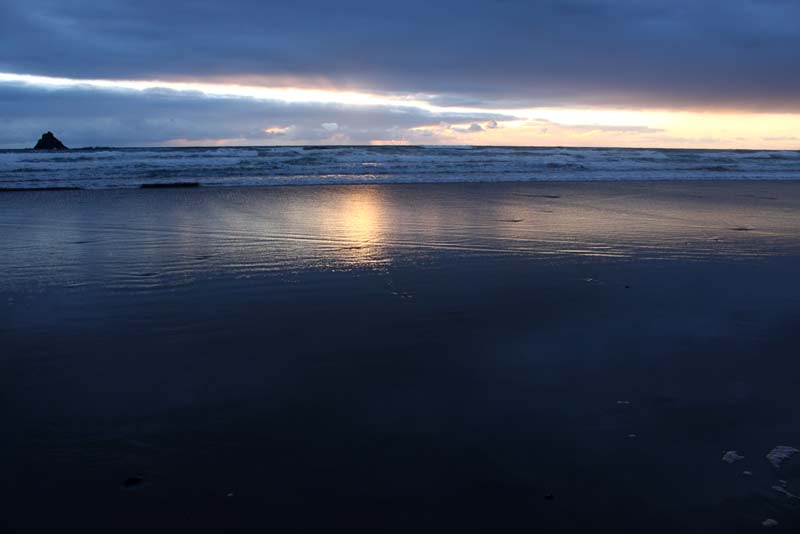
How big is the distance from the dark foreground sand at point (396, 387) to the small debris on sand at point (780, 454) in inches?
1.4

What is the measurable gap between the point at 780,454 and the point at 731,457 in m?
0.23

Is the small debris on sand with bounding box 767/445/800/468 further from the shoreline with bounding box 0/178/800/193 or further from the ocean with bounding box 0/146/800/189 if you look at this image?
the ocean with bounding box 0/146/800/189

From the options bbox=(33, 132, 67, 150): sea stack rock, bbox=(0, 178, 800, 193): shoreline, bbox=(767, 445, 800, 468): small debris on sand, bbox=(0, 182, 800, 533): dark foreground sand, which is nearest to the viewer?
bbox=(0, 182, 800, 533): dark foreground sand

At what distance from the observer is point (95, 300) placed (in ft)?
17.4

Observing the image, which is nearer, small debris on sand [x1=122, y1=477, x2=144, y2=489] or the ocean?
small debris on sand [x1=122, y1=477, x2=144, y2=489]

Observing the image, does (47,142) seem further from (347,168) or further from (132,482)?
(132,482)

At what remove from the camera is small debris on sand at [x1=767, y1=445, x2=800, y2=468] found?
273 centimetres

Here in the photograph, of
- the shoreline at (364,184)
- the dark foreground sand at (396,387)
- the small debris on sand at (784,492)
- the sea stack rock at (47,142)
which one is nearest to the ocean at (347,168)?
the shoreline at (364,184)

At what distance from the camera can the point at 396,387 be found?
139 inches

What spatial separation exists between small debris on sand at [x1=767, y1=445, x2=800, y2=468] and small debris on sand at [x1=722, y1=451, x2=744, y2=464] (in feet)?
0.40

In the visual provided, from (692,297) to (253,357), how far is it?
389 centimetres

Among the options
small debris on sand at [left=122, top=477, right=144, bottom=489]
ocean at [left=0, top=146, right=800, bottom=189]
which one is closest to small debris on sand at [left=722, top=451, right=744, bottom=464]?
→ small debris on sand at [left=122, top=477, right=144, bottom=489]

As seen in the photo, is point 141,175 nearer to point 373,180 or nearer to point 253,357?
point 373,180

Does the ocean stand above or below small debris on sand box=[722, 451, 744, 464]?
above
